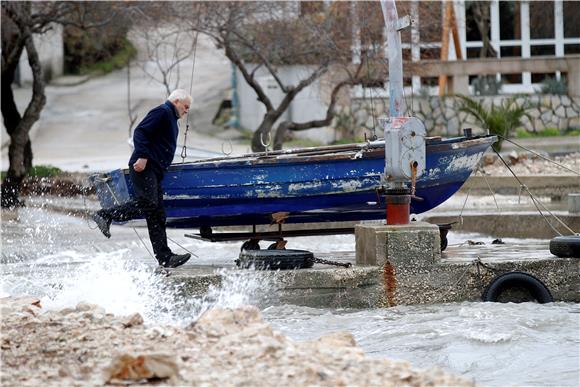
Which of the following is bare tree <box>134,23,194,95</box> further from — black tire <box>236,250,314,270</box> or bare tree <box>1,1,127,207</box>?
black tire <box>236,250,314,270</box>

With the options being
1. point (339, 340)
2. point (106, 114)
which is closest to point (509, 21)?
point (106, 114)

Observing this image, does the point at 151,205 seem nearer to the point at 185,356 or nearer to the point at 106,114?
the point at 185,356

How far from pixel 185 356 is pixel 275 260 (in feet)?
13.6

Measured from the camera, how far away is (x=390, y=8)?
42.9 ft

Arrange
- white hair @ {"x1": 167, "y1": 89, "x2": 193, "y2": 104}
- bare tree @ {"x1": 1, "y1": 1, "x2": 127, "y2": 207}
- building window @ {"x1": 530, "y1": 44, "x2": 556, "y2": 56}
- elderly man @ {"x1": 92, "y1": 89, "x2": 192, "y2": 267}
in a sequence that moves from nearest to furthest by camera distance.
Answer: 1. elderly man @ {"x1": 92, "y1": 89, "x2": 192, "y2": 267}
2. white hair @ {"x1": 167, "y1": 89, "x2": 193, "y2": 104}
3. bare tree @ {"x1": 1, "y1": 1, "x2": 127, "y2": 207}
4. building window @ {"x1": 530, "y1": 44, "x2": 556, "y2": 56}

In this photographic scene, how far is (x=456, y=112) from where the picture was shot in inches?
1336

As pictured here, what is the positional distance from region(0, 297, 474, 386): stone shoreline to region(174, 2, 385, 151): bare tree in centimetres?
1749

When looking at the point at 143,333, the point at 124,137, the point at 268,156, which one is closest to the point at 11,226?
the point at 268,156

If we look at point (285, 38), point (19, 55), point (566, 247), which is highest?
point (285, 38)

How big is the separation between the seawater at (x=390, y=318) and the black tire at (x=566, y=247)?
1.71 feet

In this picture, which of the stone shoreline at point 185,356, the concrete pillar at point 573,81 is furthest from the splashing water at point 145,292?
the concrete pillar at point 573,81

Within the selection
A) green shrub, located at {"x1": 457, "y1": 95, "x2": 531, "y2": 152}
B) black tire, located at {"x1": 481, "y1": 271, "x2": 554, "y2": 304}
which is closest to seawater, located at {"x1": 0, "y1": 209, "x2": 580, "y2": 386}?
black tire, located at {"x1": 481, "y1": 271, "x2": 554, "y2": 304}

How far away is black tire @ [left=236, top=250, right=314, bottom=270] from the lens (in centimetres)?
1240

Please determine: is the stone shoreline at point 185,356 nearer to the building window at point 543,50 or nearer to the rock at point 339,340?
the rock at point 339,340
